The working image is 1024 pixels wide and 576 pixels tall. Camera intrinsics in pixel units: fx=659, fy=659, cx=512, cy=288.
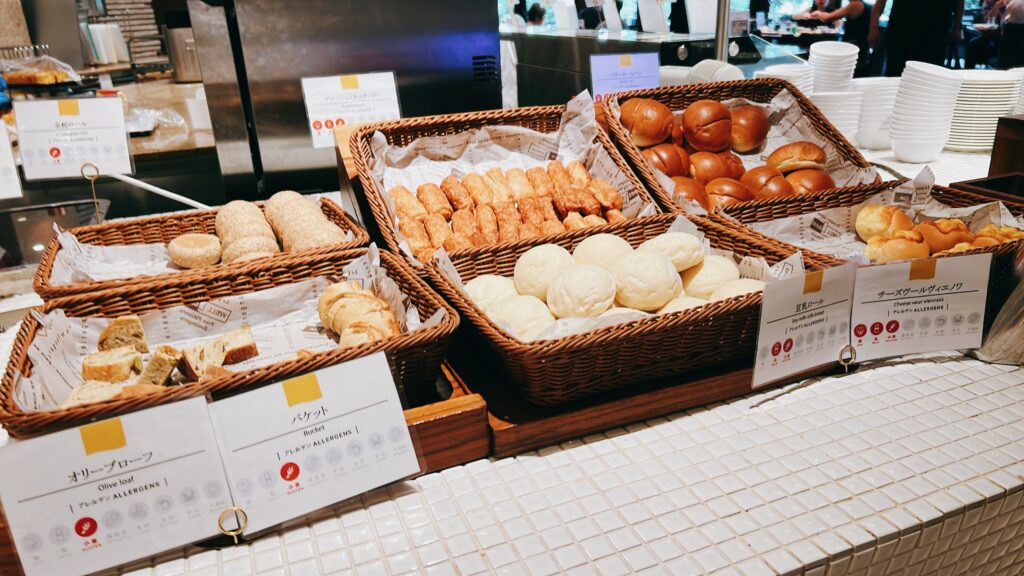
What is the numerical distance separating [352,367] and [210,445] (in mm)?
212

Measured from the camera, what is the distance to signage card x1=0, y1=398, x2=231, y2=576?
2.70 ft

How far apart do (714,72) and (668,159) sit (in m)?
0.81

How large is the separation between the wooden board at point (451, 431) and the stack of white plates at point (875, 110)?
91.7 inches

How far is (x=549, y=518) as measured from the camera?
0.98 metres

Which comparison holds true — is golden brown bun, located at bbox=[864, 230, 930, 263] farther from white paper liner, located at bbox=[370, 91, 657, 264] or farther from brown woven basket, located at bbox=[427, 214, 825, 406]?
white paper liner, located at bbox=[370, 91, 657, 264]

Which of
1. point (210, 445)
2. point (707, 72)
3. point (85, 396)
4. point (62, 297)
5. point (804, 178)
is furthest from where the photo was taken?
point (707, 72)

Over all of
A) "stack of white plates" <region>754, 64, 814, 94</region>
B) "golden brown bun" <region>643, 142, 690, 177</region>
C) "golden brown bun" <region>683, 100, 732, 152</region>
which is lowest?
"golden brown bun" <region>643, 142, 690, 177</region>

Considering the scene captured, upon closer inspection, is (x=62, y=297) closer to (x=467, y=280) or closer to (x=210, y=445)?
(x=210, y=445)

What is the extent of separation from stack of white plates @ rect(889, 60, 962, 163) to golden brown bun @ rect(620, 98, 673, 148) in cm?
107

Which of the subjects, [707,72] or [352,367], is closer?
[352,367]

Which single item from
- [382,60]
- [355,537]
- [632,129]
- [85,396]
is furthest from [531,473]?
[382,60]

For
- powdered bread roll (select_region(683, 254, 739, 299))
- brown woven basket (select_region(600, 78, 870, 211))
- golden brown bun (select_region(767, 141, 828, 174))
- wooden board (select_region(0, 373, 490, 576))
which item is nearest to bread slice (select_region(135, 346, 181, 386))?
wooden board (select_region(0, 373, 490, 576))

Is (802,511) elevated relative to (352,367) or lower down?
lower down

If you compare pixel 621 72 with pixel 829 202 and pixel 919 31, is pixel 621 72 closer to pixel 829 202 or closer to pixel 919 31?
pixel 829 202
